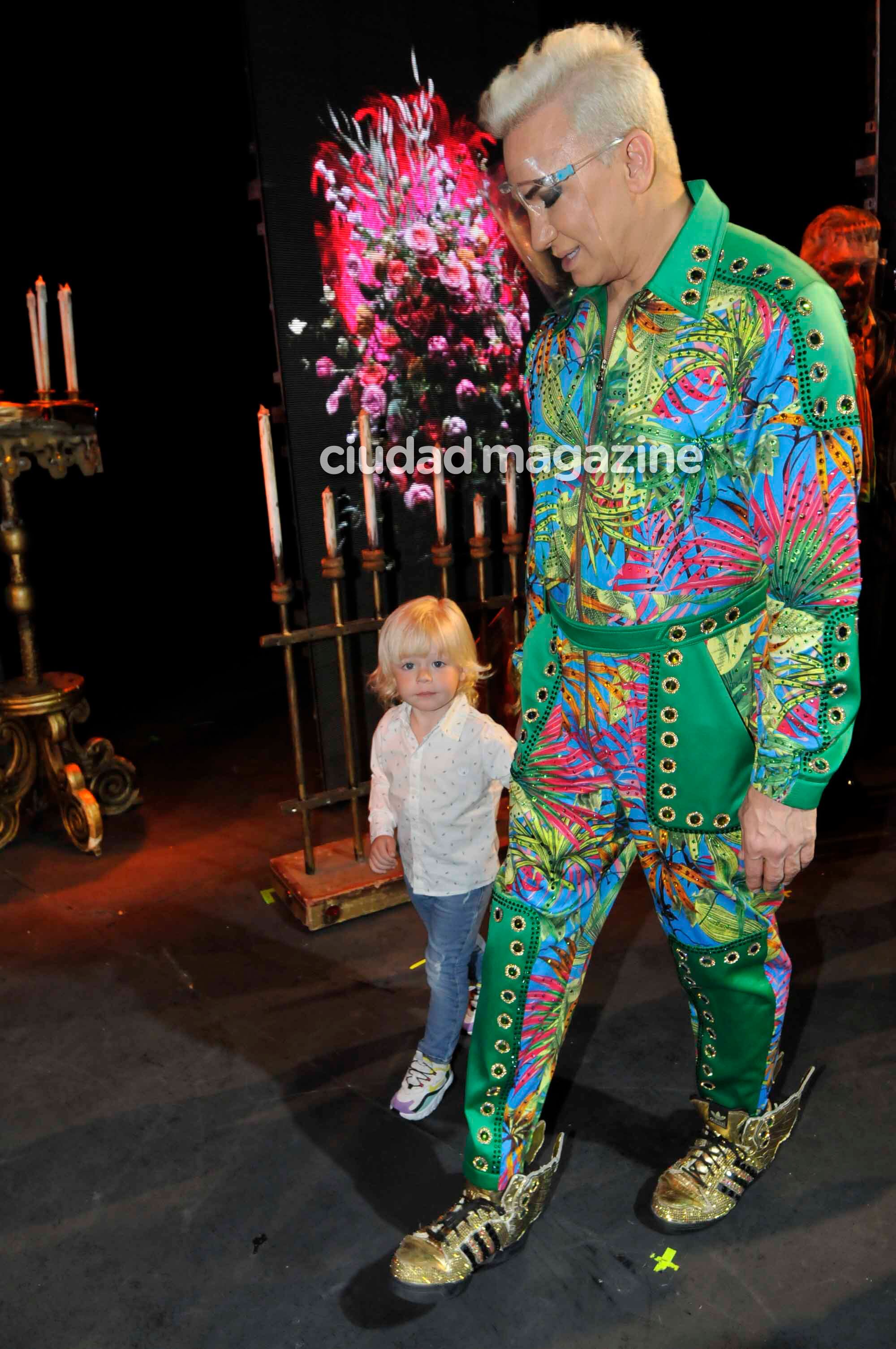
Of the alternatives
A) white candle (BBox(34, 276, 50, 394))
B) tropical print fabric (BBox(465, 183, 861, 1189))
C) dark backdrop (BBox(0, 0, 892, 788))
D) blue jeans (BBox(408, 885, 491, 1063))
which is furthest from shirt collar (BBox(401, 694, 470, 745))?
white candle (BBox(34, 276, 50, 394))

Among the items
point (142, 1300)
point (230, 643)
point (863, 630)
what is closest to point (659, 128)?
point (142, 1300)

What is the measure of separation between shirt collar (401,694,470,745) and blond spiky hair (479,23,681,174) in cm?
115

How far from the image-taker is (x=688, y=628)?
1.57 meters

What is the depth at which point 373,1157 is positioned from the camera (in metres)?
2.13

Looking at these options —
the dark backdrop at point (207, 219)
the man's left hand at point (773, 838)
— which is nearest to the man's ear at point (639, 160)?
the man's left hand at point (773, 838)

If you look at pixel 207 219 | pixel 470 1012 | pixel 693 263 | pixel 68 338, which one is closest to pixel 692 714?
pixel 693 263

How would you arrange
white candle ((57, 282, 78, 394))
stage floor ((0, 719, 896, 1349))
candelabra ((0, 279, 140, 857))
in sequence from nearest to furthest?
1. stage floor ((0, 719, 896, 1349))
2. white candle ((57, 282, 78, 394))
3. candelabra ((0, 279, 140, 857))

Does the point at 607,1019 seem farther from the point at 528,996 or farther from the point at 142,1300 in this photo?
the point at 142,1300

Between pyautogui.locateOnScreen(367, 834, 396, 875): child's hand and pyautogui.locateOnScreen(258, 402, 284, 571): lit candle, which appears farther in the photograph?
pyautogui.locateOnScreen(258, 402, 284, 571): lit candle

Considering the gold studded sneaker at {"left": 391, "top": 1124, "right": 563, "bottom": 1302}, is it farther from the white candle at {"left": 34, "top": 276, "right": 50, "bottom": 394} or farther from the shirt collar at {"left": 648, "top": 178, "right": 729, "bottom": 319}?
the white candle at {"left": 34, "top": 276, "right": 50, "bottom": 394}

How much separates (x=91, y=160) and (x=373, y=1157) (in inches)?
214

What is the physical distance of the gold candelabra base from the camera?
3562 millimetres

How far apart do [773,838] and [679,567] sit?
0.40 m

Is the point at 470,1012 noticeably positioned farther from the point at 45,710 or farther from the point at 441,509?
the point at 45,710
